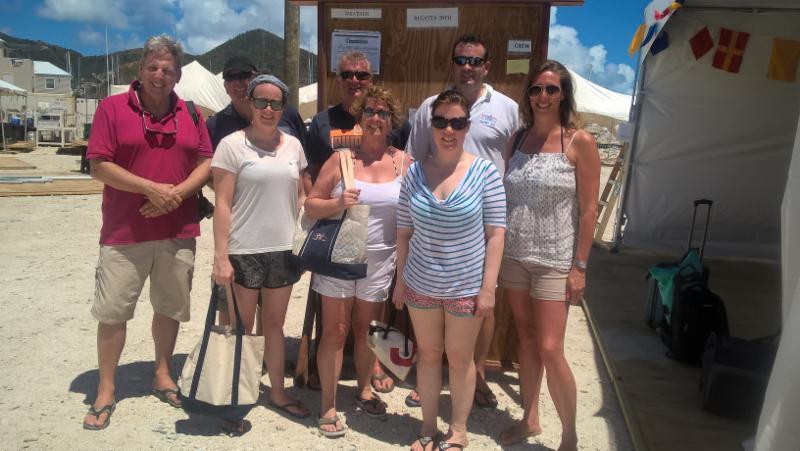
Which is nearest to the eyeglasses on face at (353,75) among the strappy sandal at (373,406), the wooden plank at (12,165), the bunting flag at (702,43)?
the strappy sandal at (373,406)

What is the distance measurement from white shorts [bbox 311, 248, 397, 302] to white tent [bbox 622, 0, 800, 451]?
5399mm

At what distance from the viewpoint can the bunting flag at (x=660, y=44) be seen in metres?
7.35

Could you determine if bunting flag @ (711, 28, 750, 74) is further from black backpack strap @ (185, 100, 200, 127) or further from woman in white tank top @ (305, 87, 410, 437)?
black backpack strap @ (185, 100, 200, 127)

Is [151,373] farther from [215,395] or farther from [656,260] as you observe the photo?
[656,260]

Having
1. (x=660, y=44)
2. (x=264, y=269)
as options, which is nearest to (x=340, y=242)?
(x=264, y=269)

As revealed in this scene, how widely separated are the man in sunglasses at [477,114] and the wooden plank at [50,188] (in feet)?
33.3

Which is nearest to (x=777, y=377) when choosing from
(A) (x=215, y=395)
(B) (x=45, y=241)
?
(A) (x=215, y=395)

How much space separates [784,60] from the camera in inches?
281

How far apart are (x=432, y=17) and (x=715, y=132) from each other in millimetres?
5742

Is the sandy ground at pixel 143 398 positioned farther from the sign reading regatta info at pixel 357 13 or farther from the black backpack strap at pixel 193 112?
the sign reading regatta info at pixel 357 13

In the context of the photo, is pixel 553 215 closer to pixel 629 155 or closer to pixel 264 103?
pixel 264 103

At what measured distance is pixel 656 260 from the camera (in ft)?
26.0

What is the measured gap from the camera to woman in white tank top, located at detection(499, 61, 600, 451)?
273 centimetres

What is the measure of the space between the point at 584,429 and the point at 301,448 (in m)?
1.65
